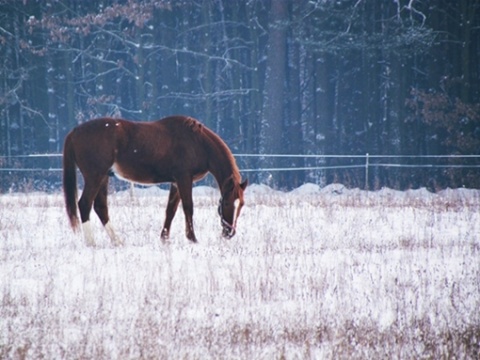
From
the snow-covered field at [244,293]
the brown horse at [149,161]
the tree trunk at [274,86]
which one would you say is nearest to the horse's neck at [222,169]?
the brown horse at [149,161]

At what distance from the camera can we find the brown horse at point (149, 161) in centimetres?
883

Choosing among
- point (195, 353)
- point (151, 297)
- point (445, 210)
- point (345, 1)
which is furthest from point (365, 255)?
point (345, 1)

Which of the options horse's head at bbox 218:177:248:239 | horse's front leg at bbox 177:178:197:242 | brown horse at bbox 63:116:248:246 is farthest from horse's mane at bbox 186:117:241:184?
horse's front leg at bbox 177:178:197:242

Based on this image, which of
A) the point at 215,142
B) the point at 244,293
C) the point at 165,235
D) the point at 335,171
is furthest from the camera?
the point at 335,171

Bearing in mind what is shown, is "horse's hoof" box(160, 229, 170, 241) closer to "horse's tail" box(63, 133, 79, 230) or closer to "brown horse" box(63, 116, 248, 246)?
"brown horse" box(63, 116, 248, 246)

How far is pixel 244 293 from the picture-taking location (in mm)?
5934

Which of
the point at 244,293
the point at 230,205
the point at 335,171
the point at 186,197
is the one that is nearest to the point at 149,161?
the point at 186,197

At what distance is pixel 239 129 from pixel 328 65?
4.49 meters

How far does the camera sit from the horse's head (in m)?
8.81

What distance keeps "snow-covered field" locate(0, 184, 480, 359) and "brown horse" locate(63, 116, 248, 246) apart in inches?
→ 17.8

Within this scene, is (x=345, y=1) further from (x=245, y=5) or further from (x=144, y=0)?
(x=144, y=0)

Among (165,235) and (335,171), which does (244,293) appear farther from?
(335,171)

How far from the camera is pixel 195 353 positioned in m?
4.51

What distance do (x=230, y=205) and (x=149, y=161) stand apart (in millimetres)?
1270
